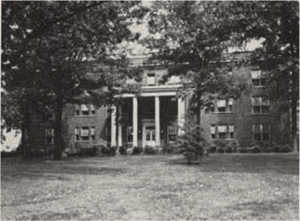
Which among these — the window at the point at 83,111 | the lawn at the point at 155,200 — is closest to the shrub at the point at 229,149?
the window at the point at 83,111

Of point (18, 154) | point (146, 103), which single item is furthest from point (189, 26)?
point (18, 154)

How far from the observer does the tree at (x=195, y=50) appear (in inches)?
1485

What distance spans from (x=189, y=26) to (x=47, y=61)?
42.5 ft

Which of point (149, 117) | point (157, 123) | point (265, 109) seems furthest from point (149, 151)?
point (265, 109)

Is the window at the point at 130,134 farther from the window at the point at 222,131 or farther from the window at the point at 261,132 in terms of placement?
the window at the point at 261,132

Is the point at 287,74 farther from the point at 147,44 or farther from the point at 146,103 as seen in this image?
the point at 146,103

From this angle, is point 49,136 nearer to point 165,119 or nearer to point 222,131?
point 165,119

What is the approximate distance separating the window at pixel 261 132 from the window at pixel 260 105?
1.45m

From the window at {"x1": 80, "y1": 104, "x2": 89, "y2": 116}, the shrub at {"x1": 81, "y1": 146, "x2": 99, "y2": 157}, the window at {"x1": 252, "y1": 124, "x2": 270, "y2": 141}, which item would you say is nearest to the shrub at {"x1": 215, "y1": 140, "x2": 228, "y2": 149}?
the window at {"x1": 252, "y1": 124, "x2": 270, "y2": 141}

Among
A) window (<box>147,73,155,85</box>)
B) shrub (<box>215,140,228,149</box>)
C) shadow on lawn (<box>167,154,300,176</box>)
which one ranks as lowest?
shadow on lawn (<box>167,154,300,176</box>)

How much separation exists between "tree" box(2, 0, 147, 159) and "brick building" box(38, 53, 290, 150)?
14506 millimetres

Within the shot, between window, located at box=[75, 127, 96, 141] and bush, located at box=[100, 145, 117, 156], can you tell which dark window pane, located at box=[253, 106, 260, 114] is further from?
window, located at box=[75, 127, 96, 141]

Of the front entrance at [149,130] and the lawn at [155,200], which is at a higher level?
the front entrance at [149,130]

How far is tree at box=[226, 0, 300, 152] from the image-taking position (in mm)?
24797
